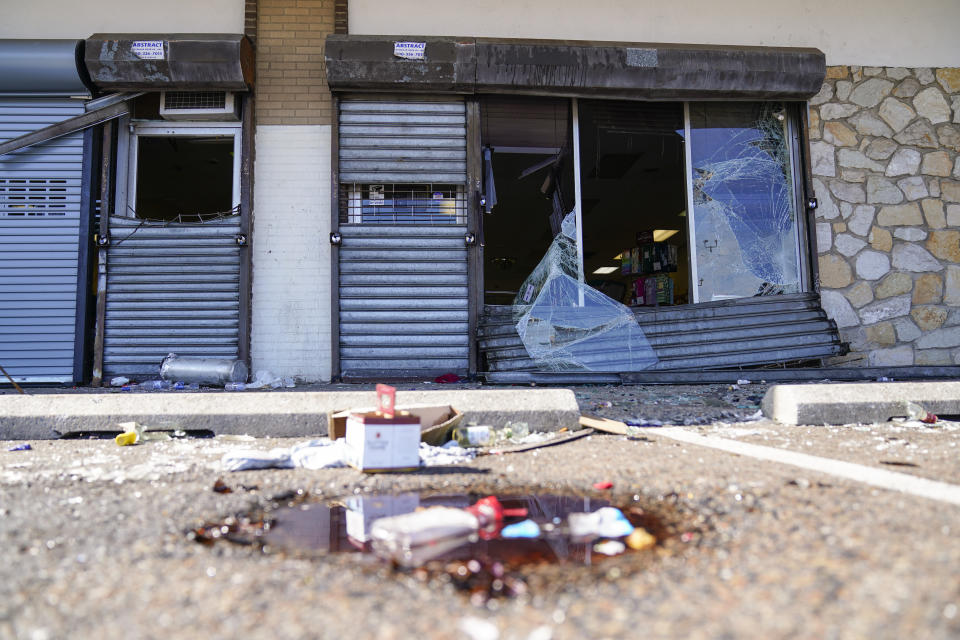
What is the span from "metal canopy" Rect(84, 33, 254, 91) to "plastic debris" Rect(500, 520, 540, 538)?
5632 mm

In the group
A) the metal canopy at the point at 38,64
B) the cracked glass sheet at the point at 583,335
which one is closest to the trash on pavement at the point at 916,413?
the cracked glass sheet at the point at 583,335

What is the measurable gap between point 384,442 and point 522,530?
38.4 inches

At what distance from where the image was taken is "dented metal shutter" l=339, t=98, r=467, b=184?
6.22 metres

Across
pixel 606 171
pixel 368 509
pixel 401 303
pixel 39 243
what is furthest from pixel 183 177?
pixel 368 509

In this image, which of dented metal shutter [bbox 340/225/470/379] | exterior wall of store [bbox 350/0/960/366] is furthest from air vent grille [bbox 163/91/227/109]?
dented metal shutter [bbox 340/225/470/379]

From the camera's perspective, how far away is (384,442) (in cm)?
266

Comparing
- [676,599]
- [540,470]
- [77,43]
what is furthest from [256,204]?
[676,599]

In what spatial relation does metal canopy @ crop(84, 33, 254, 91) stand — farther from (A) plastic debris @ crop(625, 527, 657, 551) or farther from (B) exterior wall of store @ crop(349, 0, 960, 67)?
(A) plastic debris @ crop(625, 527, 657, 551)

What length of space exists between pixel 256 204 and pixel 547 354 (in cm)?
337

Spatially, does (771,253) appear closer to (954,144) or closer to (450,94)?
(954,144)

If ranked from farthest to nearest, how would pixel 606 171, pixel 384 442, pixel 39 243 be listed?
pixel 606 171
pixel 39 243
pixel 384 442

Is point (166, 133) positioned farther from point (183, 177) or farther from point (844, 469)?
point (844, 469)

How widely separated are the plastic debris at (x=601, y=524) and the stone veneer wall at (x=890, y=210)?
18.1 ft

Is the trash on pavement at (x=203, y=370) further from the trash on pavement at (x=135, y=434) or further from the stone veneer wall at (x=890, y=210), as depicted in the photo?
the stone veneer wall at (x=890, y=210)
